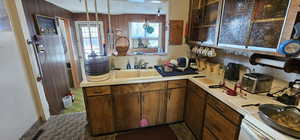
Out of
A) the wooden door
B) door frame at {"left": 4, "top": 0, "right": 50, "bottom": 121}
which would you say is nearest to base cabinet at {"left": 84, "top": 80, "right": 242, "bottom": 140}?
door frame at {"left": 4, "top": 0, "right": 50, "bottom": 121}

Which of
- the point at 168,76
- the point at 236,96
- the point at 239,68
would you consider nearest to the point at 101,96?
the point at 168,76

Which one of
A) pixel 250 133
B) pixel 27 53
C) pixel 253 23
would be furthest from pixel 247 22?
pixel 27 53

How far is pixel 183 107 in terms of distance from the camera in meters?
2.15

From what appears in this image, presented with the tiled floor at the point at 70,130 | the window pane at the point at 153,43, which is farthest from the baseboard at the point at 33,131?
the window pane at the point at 153,43

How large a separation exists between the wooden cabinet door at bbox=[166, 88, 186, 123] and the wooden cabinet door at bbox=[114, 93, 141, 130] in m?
0.49

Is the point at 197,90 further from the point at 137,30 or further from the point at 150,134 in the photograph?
the point at 137,30

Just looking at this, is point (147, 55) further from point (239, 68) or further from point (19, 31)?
point (19, 31)

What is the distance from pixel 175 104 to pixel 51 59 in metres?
2.55

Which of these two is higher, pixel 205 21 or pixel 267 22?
pixel 205 21

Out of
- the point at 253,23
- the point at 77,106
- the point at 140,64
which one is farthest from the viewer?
the point at 77,106

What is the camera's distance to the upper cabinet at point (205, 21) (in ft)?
5.86

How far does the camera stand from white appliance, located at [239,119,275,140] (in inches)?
36.9

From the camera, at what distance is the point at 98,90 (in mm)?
1709

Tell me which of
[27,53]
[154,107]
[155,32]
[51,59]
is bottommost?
[154,107]
